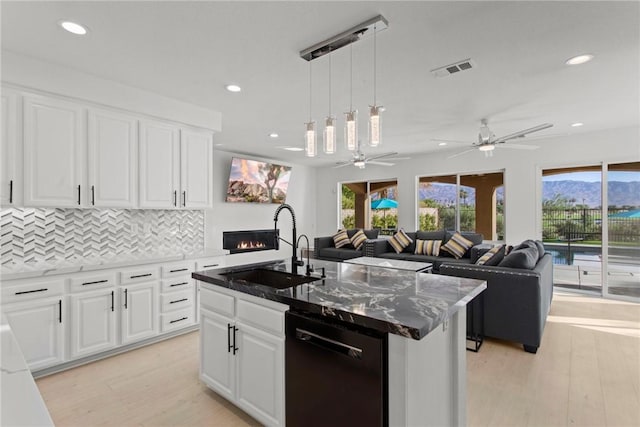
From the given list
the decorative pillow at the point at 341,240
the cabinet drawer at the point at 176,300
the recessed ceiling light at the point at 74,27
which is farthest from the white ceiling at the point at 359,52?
the decorative pillow at the point at 341,240

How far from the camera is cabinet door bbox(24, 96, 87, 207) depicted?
8.95ft

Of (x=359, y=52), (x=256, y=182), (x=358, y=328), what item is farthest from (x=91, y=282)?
(x=256, y=182)

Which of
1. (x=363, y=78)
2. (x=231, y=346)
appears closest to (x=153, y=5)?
(x=363, y=78)

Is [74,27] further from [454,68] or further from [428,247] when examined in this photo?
[428,247]

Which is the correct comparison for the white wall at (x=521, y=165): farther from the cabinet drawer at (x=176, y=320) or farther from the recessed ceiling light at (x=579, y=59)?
the cabinet drawer at (x=176, y=320)

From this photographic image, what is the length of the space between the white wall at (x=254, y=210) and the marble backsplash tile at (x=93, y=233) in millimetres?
1121

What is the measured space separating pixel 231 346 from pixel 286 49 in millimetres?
2231

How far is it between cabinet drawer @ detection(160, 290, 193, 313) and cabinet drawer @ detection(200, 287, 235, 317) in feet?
4.36

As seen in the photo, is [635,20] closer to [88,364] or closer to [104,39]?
[104,39]

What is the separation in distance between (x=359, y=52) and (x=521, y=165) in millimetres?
4677

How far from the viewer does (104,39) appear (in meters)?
2.39

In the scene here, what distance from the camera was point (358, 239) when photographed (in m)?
6.96

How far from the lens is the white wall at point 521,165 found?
511cm

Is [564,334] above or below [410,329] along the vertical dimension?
below
